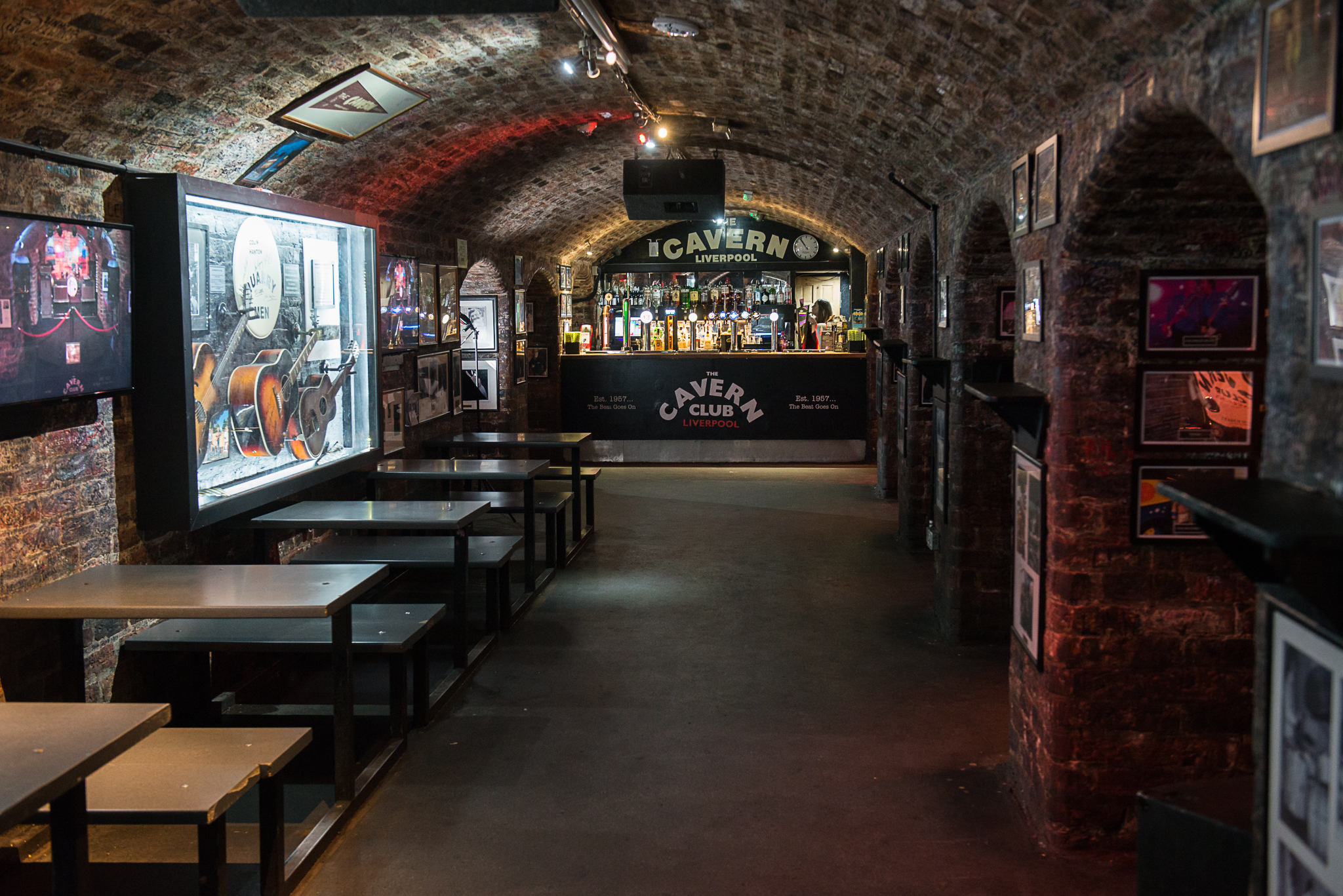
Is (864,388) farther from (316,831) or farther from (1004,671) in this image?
(316,831)

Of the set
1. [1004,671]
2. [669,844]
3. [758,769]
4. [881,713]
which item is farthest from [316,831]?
[1004,671]

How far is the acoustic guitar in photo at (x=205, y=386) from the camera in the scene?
505 cm

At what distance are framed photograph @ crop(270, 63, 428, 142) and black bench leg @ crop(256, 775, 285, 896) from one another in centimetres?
341

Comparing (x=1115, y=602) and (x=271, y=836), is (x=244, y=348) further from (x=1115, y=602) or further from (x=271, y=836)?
(x=1115, y=602)

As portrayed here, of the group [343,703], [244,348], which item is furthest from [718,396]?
[343,703]

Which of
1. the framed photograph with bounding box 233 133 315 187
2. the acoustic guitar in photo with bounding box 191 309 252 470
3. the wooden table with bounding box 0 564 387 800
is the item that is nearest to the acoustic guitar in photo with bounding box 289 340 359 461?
the acoustic guitar in photo with bounding box 191 309 252 470

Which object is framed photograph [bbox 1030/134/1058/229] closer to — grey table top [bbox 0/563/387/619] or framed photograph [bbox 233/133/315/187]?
grey table top [bbox 0/563/387/619]

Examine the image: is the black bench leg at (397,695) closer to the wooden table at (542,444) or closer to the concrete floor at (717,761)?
the concrete floor at (717,761)

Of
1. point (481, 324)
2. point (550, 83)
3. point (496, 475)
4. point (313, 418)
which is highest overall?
point (550, 83)

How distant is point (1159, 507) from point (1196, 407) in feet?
1.23

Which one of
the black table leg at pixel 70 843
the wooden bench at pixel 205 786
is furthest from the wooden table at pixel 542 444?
the black table leg at pixel 70 843

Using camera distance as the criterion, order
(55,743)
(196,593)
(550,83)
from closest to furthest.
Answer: (55,743), (196,593), (550,83)

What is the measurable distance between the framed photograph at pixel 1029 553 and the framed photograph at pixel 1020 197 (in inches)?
36.4

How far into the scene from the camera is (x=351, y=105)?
5.79 metres
